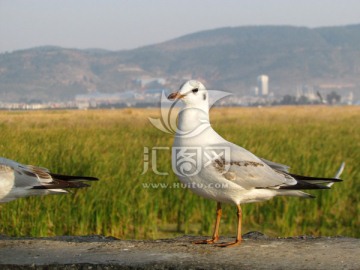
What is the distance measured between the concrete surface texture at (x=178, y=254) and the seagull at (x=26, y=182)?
57 centimetres

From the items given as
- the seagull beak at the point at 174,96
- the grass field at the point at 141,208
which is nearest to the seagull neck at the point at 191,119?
the seagull beak at the point at 174,96

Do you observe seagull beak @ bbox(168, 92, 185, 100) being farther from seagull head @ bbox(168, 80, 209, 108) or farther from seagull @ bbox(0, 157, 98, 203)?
seagull @ bbox(0, 157, 98, 203)

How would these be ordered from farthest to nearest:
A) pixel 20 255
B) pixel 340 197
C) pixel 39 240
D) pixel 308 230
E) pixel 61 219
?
pixel 340 197 < pixel 308 230 < pixel 61 219 < pixel 39 240 < pixel 20 255

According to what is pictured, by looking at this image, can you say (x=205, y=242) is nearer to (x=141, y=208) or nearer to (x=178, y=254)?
(x=178, y=254)

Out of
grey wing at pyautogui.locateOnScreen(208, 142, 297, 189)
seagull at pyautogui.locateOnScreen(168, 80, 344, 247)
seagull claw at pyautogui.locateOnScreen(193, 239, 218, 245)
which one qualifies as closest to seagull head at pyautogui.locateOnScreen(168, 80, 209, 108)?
seagull at pyautogui.locateOnScreen(168, 80, 344, 247)

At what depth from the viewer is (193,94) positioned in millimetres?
6680

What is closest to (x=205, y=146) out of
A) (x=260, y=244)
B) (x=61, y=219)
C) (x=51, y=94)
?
(x=260, y=244)

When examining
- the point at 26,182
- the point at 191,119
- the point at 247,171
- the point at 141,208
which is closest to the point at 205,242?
the point at 247,171

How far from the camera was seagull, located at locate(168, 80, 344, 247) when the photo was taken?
666 centimetres

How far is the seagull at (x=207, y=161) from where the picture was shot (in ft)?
21.9

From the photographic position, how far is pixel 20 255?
7.20 metres

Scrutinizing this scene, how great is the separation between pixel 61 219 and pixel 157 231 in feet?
5.06

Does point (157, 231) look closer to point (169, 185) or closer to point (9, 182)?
point (169, 185)

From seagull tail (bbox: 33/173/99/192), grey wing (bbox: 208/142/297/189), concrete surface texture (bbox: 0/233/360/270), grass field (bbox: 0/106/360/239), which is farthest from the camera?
grass field (bbox: 0/106/360/239)
